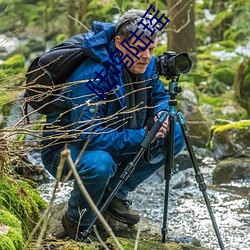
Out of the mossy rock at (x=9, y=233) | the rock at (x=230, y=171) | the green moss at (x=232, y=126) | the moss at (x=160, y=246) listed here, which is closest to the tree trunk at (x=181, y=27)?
the green moss at (x=232, y=126)

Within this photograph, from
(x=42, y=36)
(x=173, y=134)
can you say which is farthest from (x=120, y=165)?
(x=42, y=36)

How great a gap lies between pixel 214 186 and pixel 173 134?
2744mm

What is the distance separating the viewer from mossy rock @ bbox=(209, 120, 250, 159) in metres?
6.63

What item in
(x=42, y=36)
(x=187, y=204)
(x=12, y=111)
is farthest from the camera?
(x=42, y=36)

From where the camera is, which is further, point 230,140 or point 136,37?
point 230,140

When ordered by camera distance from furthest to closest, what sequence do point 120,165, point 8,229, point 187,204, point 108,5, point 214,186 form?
point 108,5
point 214,186
point 187,204
point 120,165
point 8,229

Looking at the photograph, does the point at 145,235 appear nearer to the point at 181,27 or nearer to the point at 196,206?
the point at 196,206

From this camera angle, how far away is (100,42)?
3201 mm

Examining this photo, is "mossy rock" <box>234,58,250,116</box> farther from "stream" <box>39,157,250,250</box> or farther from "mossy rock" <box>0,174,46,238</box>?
"mossy rock" <box>0,174,46,238</box>

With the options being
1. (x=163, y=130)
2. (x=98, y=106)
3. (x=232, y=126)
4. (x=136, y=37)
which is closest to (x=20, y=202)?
(x=98, y=106)

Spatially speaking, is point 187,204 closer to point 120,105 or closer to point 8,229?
point 120,105

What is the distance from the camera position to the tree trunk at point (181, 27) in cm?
984

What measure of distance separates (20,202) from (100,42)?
0.97 metres

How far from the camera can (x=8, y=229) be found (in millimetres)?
2377
